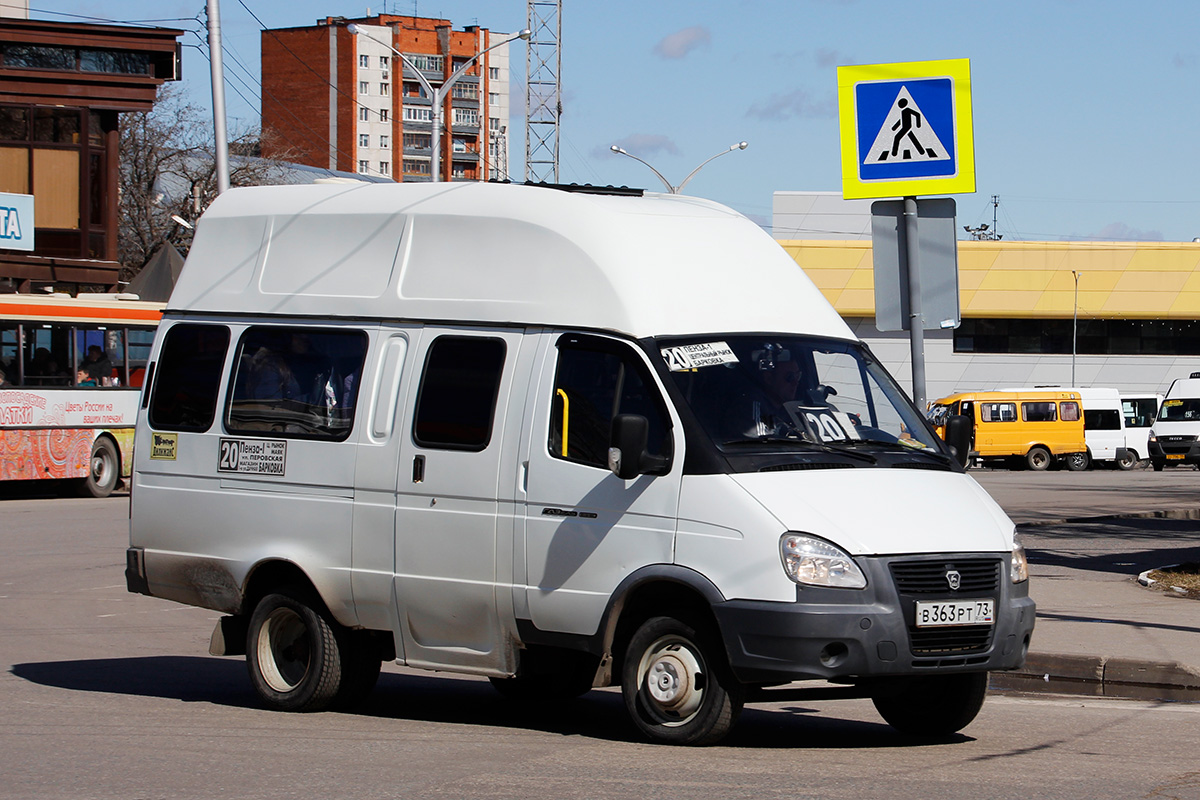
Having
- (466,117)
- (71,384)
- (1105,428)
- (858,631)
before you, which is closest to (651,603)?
(858,631)

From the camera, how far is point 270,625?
347 inches

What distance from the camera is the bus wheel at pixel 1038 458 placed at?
164 feet

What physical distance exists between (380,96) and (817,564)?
127 m

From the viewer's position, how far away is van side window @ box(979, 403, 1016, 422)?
49625 millimetres

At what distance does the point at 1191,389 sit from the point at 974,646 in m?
44.2

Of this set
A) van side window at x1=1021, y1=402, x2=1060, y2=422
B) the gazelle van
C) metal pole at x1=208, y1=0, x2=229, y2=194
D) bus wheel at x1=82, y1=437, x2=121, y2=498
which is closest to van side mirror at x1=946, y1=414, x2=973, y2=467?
the gazelle van

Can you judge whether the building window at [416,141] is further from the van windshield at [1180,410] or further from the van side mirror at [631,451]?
the van side mirror at [631,451]

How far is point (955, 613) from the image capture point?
6.93 metres

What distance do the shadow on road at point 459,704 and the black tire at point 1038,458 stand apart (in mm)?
42248

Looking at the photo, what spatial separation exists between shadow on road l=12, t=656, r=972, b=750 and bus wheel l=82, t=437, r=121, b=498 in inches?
663

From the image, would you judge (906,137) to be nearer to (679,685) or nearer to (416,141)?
(679,685)

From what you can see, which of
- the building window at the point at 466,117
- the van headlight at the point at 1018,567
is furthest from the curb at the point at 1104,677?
the building window at the point at 466,117

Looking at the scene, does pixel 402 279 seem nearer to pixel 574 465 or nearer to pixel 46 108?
pixel 574 465

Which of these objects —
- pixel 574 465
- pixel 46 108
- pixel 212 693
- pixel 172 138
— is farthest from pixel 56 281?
pixel 574 465
